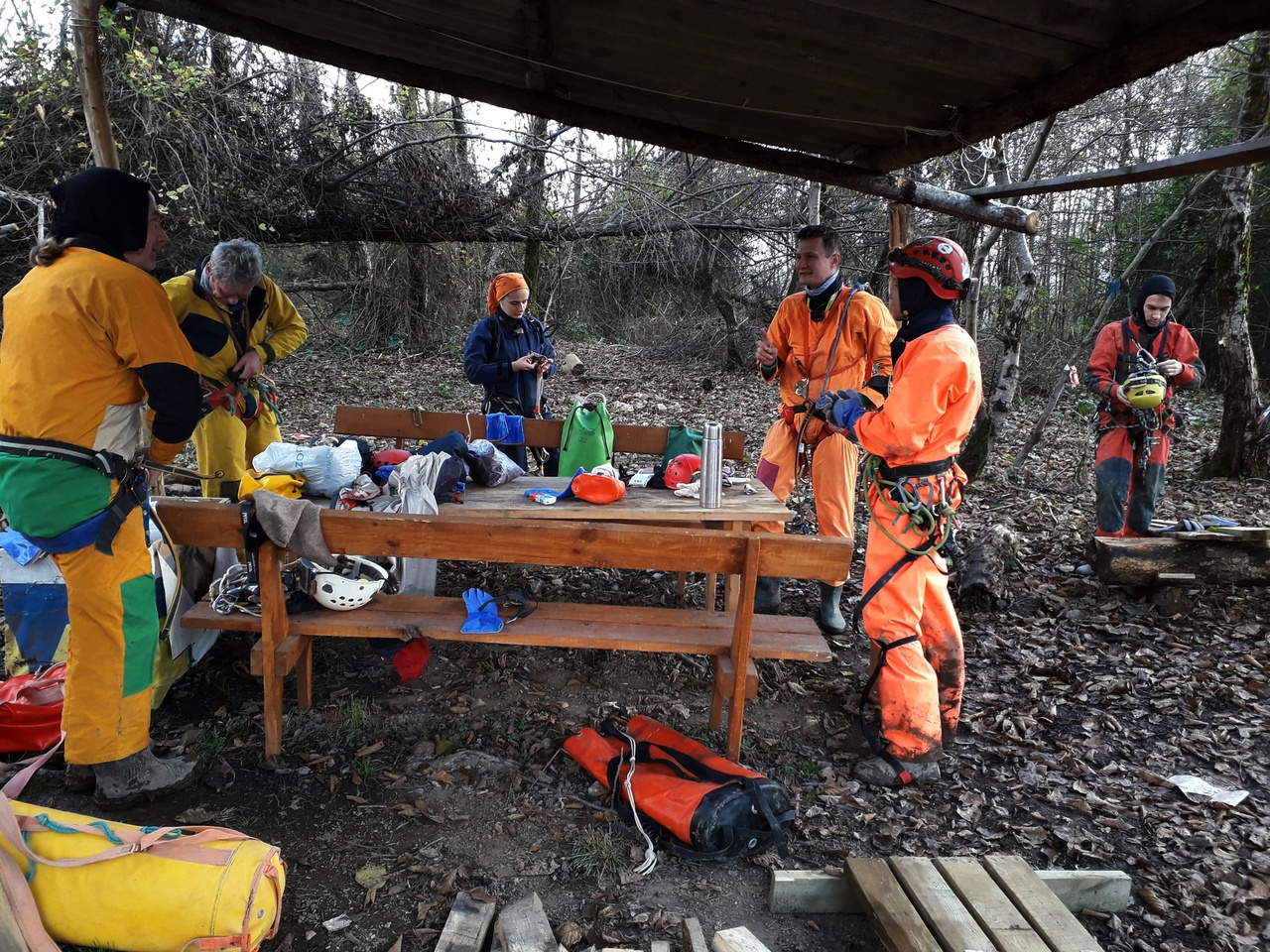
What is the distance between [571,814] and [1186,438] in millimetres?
11621

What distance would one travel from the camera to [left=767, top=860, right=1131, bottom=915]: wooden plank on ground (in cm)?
284

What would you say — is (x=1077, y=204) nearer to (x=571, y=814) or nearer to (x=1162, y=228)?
(x=1162, y=228)

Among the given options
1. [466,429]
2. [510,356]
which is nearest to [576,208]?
[510,356]

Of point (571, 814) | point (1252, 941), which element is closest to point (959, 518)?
point (1252, 941)

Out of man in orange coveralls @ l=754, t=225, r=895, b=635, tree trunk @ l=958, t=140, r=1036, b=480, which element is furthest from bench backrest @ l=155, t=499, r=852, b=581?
tree trunk @ l=958, t=140, r=1036, b=480

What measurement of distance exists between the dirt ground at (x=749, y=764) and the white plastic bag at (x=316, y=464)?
1.09 m

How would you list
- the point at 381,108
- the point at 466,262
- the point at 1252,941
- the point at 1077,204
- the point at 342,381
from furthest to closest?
the point at 1077,204 → the point at 466,262 → the point at 342,381 → the point at 381,108 → the point at 1252,941

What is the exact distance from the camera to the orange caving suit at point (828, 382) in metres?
5.01

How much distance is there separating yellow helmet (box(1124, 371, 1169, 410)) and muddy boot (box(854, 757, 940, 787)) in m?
4.12

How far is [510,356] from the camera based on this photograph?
20.3 ft

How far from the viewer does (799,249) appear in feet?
16.6

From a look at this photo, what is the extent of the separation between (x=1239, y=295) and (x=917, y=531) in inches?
295

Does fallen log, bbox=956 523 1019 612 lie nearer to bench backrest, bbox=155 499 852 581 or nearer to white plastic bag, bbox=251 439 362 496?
bench backrest, bbox=155 499 852 581

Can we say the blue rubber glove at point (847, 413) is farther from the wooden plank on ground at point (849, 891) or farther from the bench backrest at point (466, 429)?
the wooden plank on ground at point (849, 891)
